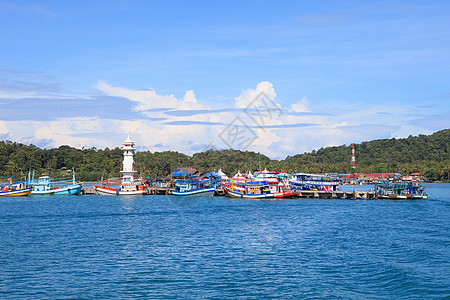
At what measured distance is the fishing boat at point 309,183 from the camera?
106200 mm

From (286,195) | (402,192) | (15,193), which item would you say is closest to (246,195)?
(286,195)

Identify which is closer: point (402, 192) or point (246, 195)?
point (402, 192)

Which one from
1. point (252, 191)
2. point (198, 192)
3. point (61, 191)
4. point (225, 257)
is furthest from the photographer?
point (61, 191)

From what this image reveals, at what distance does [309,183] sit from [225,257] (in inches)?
2930

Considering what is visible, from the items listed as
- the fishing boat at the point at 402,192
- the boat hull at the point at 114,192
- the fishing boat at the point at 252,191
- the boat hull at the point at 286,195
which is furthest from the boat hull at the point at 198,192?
the fishing boat at the point at 402,192

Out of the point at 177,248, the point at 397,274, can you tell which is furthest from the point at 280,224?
the point at 397,274

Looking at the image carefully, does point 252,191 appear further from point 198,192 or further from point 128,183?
point 128,183

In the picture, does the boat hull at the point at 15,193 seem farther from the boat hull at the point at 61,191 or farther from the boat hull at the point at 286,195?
Result: the boat hull at the point at 286,195

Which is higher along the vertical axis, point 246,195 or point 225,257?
point 246,195

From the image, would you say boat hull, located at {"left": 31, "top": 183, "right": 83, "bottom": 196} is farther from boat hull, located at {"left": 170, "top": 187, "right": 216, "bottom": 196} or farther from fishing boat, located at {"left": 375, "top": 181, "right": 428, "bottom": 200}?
fishing boat, located at {"left": 375, "top": 181, "right": 428, "bottom": 200}

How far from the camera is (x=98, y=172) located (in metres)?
191

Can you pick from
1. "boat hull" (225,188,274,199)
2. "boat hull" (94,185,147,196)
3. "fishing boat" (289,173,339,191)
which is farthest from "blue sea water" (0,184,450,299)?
"boat hull" (94,185,147,196)

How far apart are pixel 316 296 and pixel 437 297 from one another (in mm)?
6824

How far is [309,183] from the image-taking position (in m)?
108
